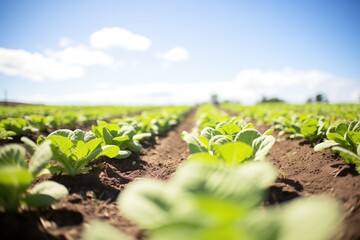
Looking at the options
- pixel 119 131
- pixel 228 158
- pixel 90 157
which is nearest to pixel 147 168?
pixel 119 131

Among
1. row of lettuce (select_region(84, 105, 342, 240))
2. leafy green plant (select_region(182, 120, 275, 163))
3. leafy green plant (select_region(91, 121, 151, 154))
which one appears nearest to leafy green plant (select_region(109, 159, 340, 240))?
row of lettuce (select_region(84, 105, 342, 240))

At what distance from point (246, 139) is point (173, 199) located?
196 cm

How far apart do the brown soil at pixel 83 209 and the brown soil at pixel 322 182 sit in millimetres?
1550

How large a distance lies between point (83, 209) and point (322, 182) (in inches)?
106

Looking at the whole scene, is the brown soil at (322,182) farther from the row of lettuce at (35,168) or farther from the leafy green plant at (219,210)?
the row of lettuce at (35,168)

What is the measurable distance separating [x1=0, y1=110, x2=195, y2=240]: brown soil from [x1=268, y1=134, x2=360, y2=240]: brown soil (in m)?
1.55

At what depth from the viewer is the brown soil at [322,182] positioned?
6.96 feet

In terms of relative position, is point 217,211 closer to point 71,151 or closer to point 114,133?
point 71,151

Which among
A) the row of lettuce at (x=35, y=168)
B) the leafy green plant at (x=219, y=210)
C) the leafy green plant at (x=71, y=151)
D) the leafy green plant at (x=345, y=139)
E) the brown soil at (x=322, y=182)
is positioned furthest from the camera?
the leafy green plant at (x=345, y=139)

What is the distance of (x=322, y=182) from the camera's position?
298cm

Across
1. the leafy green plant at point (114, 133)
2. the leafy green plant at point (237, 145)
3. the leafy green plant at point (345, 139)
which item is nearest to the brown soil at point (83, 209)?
the leafy green plant at point (114, 133)

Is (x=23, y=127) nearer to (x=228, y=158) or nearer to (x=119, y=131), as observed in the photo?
(x=119, y=131)

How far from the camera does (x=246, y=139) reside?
10.2 ft

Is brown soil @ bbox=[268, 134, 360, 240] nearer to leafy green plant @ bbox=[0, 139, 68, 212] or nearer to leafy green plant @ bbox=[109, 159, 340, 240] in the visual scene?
leafy green plant @ bbox=[109, 159, 340, 240]
